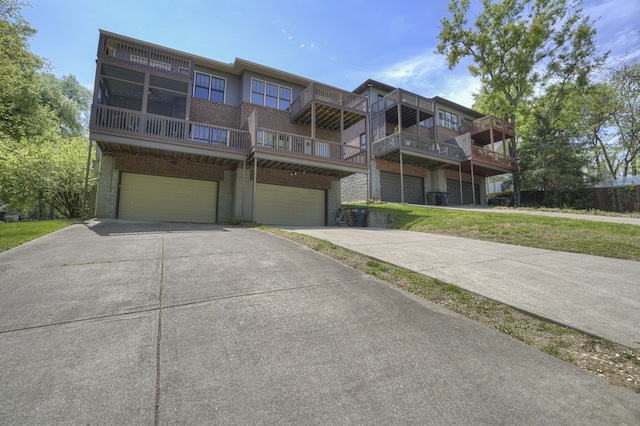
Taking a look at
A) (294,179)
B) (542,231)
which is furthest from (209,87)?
(542,231)

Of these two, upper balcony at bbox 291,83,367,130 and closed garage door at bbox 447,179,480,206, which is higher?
upper balcony at bbox 291,83,367,130

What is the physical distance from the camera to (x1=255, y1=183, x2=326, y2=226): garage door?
46.1 ft

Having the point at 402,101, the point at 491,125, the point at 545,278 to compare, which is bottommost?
the point at 545,278

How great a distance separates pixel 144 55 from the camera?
1185 centimetres

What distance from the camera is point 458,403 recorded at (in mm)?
1770

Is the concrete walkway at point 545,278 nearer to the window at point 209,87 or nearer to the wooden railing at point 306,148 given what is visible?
the wooden railing at point 306,148

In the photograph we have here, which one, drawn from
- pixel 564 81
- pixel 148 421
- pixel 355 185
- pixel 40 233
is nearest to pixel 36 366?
pixel 148 421

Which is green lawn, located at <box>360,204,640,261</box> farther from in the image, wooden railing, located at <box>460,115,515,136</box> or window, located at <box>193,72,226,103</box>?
wooden railing, located at <box>460,115,515,136</box>

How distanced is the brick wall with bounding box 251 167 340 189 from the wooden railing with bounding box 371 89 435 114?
24.5ft

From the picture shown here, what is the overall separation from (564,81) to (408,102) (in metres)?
16.1

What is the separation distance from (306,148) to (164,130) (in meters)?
6.27

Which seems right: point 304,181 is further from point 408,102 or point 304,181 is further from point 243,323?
point 243,323

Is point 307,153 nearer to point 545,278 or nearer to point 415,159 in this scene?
point 415,159

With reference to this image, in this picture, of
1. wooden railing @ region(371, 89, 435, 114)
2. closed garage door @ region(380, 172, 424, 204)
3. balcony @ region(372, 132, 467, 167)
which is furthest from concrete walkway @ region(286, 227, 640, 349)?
wooden railing @ region(371, 89, 435, 114)
